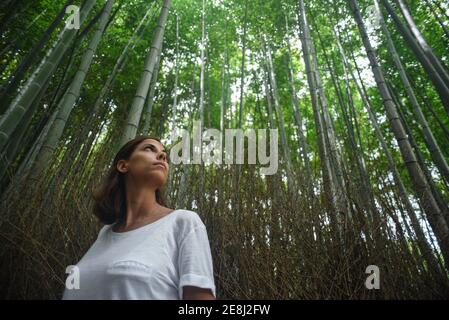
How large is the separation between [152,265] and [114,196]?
1.61ft

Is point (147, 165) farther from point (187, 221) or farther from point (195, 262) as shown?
point (195, 262)

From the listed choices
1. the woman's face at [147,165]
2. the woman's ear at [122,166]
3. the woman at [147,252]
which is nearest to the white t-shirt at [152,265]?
the woman at [147,252]

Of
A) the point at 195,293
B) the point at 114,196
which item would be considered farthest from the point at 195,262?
the point at 114,196

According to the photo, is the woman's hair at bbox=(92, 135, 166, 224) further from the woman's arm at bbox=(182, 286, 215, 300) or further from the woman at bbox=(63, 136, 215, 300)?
the woman's arm at bbox=(182, 286, 215, 300)

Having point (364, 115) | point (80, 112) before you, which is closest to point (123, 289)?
point (80, 112)

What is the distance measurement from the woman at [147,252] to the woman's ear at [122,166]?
0.04 metres

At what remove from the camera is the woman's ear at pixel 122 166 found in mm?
1207

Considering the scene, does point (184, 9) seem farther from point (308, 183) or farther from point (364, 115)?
point (308, 183)

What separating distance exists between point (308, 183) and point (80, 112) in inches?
126

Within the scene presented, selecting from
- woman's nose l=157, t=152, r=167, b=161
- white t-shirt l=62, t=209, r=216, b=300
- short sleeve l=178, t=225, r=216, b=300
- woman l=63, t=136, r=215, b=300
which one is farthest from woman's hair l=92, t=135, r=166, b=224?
short sleeve l=178, t=225, r=216, b=300

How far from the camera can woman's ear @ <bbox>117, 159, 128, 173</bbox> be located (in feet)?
3.96

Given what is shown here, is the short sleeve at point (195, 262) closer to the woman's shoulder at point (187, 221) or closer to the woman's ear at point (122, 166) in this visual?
the woman's shoulder at point (187, 221)

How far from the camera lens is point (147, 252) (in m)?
0.84
